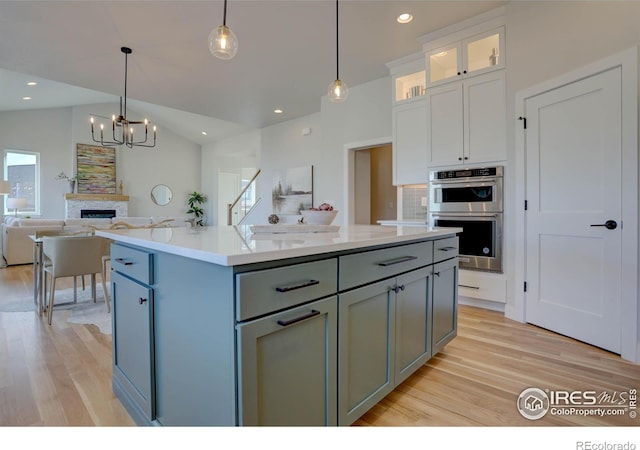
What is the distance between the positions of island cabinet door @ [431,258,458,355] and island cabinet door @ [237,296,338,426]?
989 millimetres

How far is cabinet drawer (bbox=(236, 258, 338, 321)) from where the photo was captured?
38.1 inches

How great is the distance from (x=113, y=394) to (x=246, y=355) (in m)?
1.36

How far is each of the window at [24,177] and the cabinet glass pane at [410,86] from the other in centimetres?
908

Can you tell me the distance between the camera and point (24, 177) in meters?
8.31

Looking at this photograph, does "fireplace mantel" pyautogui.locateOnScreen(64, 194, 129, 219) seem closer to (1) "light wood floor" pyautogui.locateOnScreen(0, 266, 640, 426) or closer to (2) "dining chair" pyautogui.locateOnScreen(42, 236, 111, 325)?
(2) "dining chair" pyautogui.locateOnScreen(42, 236, 111, 325)

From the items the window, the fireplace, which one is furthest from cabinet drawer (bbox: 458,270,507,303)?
the window

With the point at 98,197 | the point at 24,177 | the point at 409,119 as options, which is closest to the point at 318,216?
the point at 409,119

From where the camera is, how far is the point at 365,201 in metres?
5.23

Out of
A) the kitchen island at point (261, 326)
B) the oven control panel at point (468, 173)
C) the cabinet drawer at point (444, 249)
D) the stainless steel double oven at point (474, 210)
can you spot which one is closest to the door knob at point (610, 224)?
the stainless steel double oven at point (474, 210)

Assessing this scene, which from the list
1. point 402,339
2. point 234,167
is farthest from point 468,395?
point 234,167

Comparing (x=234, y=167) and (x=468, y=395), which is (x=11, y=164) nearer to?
(x=234, y=167)

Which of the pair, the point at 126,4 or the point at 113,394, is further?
the point at 126,4

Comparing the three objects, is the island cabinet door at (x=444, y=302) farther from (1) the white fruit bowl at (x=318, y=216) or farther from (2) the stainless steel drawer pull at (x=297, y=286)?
(2) the stainless steel drawer pull at (x=297, y=286)

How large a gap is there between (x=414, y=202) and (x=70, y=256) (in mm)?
3881
